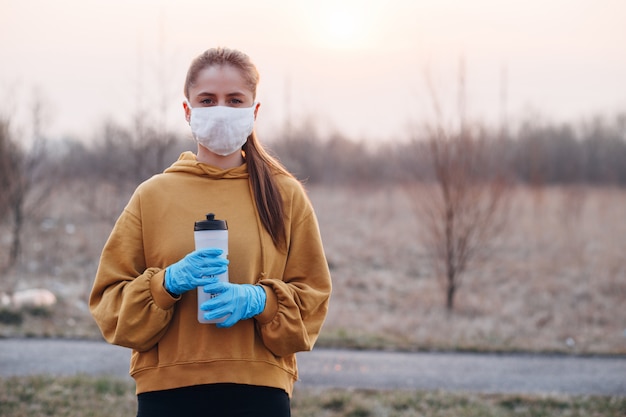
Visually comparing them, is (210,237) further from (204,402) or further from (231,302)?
(204,402)

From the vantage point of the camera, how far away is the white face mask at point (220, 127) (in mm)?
2312

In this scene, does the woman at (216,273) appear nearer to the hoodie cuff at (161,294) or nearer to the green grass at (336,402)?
the hoodie cuff at (161,294)

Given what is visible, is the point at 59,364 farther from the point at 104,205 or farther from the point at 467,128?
the point at 104,205

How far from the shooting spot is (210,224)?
209 cm

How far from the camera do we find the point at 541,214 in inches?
741

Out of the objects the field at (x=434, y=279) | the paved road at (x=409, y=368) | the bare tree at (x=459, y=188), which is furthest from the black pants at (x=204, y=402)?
the bare tree at (x=459, y=188)

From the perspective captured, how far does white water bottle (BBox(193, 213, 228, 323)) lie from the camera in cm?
208

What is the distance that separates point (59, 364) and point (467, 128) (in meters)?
6.47

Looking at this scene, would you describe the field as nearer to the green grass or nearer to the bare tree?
the bare tree

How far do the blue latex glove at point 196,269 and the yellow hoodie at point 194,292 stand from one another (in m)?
0.09

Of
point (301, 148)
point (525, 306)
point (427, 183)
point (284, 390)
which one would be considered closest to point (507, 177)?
point (427, 183)

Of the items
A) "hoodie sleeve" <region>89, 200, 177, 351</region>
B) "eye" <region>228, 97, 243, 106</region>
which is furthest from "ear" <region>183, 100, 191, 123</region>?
"hoodie sleeve" <region>89, 200, 177, 351</region>

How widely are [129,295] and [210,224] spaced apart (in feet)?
1.24

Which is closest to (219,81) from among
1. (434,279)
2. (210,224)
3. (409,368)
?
(210,224)
